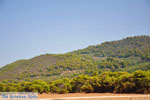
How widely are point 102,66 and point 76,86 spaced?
5552 centimetres

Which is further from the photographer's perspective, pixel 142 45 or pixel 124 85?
pixel 142 45

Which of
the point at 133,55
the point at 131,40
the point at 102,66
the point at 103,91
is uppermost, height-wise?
the point at 131,40

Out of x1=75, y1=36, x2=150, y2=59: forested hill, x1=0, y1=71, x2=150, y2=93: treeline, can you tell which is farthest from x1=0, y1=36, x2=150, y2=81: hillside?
x1=0, y1=71, x2=150, y2=93: treeline

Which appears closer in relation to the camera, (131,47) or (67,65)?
(67,65)

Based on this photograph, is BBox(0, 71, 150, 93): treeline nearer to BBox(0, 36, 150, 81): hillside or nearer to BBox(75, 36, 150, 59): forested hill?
BBox(0, 36, 150, 81): hillside

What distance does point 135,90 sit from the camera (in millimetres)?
23219

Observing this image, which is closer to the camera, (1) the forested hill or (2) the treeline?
(2) the treeline

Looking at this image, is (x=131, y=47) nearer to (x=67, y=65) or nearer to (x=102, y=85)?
(x=67, y=65)

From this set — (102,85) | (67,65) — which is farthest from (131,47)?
(102,85)

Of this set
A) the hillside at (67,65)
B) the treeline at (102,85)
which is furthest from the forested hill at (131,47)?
the treeline at (102,85)

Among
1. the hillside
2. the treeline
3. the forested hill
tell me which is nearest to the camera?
the treeline

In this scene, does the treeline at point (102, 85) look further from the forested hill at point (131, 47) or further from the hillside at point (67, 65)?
the forested hill at point (131, 47)

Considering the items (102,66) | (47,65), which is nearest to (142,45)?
(102,66)

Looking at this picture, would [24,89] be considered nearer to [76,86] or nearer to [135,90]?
[76,86]
